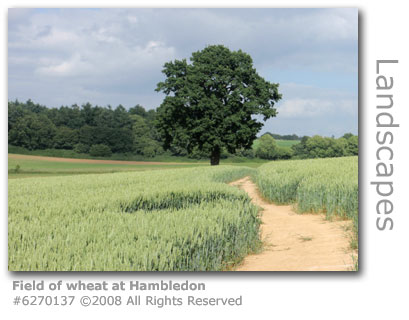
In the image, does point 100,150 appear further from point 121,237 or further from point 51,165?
point 121,237

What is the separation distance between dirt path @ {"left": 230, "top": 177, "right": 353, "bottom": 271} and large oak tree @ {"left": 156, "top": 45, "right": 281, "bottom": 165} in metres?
14.0

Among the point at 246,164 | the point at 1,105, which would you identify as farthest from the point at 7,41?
the point at 246,164

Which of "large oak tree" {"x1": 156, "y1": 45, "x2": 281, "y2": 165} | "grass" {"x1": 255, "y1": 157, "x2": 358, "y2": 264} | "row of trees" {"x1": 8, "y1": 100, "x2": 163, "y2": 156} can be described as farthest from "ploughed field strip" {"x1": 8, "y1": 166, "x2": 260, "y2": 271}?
"large oak tree" {"x1": 156, "y1": 45, "x2": 281, "y2": 165}

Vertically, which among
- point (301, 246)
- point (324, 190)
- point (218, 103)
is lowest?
point (301, 246)

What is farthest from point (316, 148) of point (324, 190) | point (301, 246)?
point (301, 246)

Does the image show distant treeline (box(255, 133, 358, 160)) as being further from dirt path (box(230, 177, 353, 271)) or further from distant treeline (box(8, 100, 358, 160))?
dirt path (box(230, 177, 353, 271))

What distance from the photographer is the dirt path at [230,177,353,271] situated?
17.9 ft

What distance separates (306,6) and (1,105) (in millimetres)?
5770

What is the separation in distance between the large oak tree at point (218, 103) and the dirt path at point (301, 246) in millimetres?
13953

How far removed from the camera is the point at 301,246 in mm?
6457

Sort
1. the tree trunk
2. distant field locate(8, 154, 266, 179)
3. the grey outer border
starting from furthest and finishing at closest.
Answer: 1. the tree trunk
2. distant field locate(8, 154, 266, 179)
3. the grey outer border

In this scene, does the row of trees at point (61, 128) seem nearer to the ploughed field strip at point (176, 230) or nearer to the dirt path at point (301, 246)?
the ploughed field strip at point (176, 230)

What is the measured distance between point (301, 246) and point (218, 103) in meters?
16.5

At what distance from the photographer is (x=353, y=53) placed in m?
6.75
